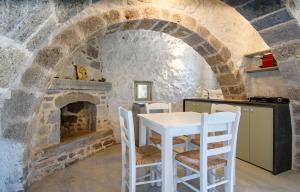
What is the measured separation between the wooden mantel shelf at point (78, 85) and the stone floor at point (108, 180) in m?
1.15

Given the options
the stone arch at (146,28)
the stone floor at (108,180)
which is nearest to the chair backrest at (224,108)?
the stone floor at (108,180)

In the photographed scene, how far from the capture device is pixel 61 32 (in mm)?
2277

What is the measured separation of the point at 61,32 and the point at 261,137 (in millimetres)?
2741

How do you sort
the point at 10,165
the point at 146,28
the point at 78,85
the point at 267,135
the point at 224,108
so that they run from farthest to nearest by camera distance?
the point at 78,85 < the point at 146,28 < the point at 267,135 < the point at 224,108 < the point at 10,165

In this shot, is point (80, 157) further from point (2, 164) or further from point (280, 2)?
point (280, 2)

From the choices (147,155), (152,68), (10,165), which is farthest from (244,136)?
(10,165)

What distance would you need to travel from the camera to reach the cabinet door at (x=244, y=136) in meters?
3.02

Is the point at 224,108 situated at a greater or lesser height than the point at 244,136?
greater

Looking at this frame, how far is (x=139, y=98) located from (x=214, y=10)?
222 cm

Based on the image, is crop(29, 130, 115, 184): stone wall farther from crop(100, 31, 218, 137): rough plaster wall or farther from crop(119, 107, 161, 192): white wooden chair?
crop(119, 107, 161, 192): white wooden chair

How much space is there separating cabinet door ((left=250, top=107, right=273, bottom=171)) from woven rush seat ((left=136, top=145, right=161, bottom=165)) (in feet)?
5.03

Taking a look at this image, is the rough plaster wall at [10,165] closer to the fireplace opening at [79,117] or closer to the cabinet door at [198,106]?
the fireplace opening at [79,117]

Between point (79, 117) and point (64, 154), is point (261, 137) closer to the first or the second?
point (64, 154)

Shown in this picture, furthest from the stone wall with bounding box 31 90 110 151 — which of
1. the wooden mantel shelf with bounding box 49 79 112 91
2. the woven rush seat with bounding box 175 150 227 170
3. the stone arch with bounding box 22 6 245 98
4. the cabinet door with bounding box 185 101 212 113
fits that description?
the cabinet door with bounding box 185 101 212 113
